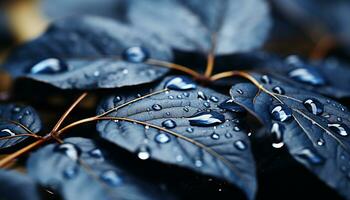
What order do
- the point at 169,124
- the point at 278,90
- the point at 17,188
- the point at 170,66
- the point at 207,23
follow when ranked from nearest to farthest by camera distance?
the point at 17,188 < the point at 169,124 < the point at 278,90 < the point at 170,66 < the point at 207,23

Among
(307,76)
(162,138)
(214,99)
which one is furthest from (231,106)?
(307,76)

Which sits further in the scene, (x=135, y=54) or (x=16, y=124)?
(x=135, y=54)

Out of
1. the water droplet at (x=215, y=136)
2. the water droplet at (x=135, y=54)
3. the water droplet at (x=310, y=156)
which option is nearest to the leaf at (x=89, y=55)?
the water droplet at (x=135, y=54)

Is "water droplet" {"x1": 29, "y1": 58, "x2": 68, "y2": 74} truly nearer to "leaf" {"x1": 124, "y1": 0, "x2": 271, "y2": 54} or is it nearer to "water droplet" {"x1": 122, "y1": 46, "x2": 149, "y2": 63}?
"water droplet" {"x1": 122, "y1": 46, "x2": 149, "y2": 63}

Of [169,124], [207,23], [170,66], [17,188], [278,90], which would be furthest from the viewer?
[207,23]

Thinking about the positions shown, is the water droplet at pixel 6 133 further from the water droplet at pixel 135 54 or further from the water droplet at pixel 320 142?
the water droplet at pixel 320 142

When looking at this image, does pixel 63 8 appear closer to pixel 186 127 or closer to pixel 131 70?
pixel 131 70

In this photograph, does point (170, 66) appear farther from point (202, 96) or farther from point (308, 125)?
point (308, 125)
